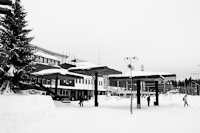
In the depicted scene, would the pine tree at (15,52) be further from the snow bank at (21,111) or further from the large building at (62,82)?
the large building at (62,82)

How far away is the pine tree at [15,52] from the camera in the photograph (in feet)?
42.9

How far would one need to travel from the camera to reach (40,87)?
22.9 metres

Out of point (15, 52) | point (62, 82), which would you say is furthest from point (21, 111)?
point (62, 82)

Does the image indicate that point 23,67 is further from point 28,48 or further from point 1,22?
point 1,22

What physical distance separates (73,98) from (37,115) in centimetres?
3146

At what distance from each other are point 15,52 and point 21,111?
5.97 meters

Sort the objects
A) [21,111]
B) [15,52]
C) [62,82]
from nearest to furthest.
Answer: [21,111]
[15,52]
[62,82]

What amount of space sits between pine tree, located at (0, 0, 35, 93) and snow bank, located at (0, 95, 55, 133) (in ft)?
10.9

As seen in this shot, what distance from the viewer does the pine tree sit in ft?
42.9

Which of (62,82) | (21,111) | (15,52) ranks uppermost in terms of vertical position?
(15,52)

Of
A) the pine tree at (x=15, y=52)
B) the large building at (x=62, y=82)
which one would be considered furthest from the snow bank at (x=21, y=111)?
the large building at (x=62, y=82)

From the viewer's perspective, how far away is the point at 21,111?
9008mm

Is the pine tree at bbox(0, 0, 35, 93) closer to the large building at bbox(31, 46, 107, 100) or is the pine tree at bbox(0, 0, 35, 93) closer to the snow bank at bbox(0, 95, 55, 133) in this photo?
the snow bank at bbox(0, 95, 55, 133)

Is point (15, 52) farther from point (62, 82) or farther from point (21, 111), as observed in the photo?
point (62, 82)
